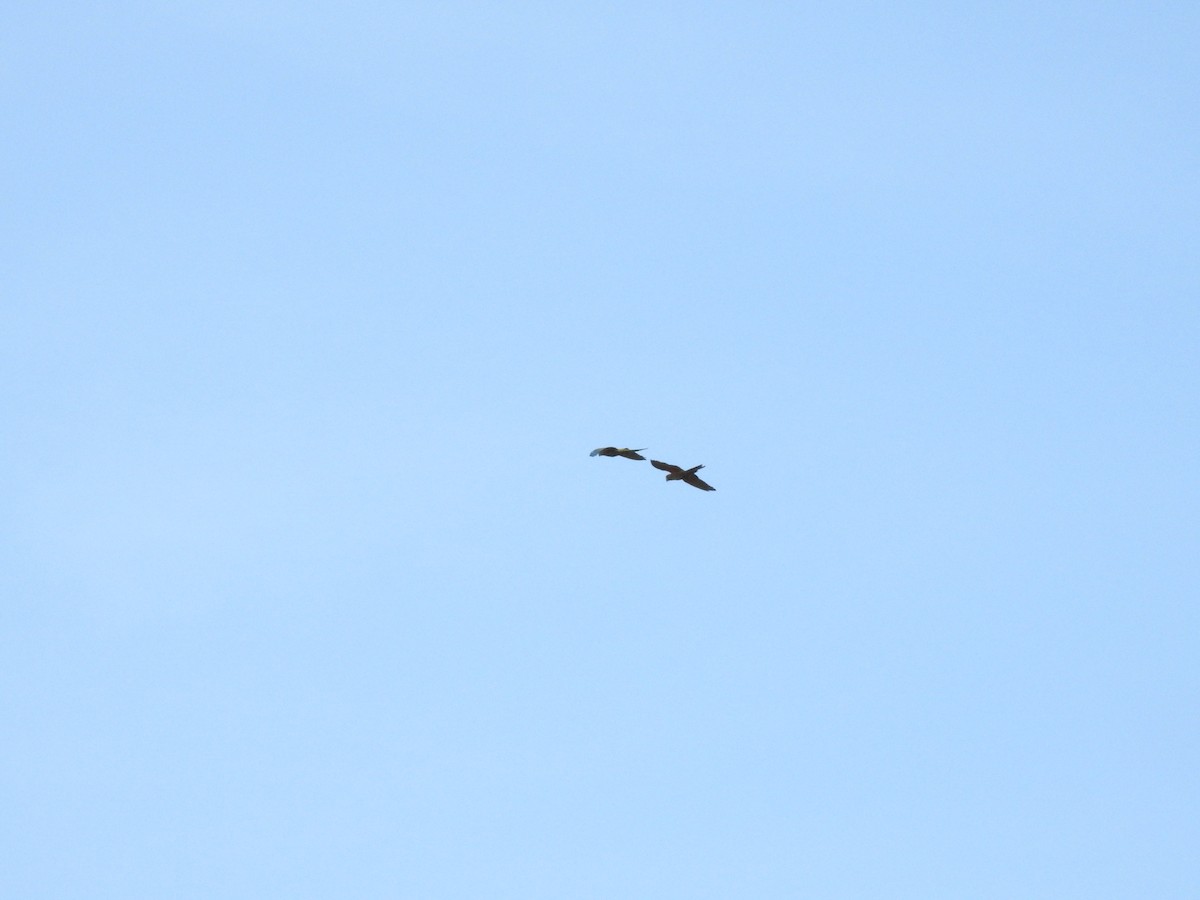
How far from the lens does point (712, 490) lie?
267 ft

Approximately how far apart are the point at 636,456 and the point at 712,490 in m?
9.26

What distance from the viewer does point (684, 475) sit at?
80.2m

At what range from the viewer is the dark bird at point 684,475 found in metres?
78.4

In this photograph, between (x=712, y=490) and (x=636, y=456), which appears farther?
(x=712, y=490)

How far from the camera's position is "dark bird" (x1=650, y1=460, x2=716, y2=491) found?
78.4 metres

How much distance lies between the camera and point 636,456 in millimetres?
73062
